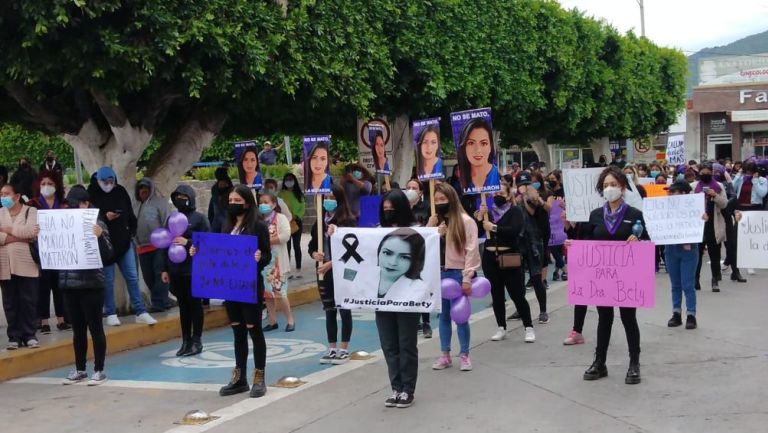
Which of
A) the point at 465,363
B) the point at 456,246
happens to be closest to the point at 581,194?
the point at 456,246

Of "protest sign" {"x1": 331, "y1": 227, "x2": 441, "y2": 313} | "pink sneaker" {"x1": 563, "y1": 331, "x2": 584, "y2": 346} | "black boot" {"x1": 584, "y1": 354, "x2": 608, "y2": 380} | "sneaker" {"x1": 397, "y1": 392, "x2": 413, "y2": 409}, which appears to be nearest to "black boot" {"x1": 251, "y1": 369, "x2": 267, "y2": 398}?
"protest sign" {"x1": 331, "y1": 227, "x2": 441, "y2": 313}

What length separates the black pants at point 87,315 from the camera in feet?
26.0

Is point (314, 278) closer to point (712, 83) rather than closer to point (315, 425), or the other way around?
point (315, 425)

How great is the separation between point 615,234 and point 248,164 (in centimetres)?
713

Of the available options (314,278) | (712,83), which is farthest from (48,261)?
(712,83)

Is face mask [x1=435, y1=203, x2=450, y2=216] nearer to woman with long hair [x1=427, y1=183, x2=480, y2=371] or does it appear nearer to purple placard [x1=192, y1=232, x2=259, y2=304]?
woman with long hair [x1=427, y1=183, x2=480, y2=371]

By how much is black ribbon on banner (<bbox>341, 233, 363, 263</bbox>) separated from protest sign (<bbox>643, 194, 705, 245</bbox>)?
155 inches

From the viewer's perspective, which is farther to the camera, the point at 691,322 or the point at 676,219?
the point at 676,219

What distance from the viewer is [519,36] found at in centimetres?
1895

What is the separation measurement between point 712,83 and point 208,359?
47.3 meters

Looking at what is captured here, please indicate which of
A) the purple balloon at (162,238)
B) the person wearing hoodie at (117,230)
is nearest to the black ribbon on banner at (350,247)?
the purple balloon at (162,238)

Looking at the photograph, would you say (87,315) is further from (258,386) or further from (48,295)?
(48,295)

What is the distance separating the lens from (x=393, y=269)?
22.6ft

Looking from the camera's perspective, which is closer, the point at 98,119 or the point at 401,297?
the point at 401,297
